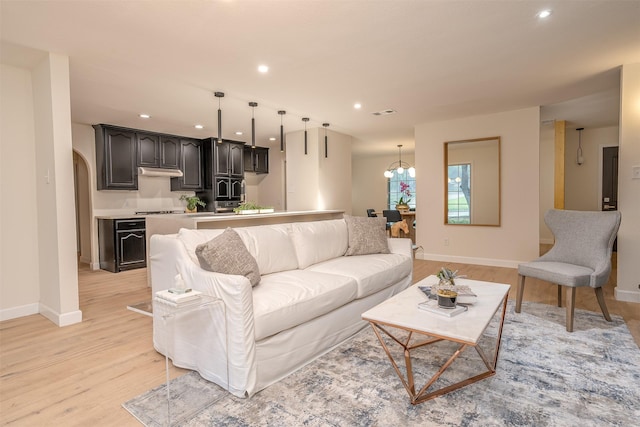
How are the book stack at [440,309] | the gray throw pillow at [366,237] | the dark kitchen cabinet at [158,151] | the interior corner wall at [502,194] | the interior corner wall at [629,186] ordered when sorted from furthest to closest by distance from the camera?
1. the dark kitchen cabinet at [158,151]
2. the interior corner wall at [502,194]
3. the gray throw pillow at [366,237]
4. the interior corner wall at [629,186]
5. the book stack at [440,309]

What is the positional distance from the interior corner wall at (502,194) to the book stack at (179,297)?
488 cm

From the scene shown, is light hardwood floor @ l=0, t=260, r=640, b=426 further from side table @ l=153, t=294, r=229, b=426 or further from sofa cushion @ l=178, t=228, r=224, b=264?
sofa cushion @ l=178, t=228, r=224, b=264

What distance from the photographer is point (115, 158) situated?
5.79 metres

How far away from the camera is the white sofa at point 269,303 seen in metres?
1.90

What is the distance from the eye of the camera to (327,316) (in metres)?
2.43

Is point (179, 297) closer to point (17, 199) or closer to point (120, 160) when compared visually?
point (17, 199)

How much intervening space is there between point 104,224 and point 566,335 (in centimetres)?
642

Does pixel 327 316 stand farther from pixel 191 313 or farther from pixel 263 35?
pixel 263 35

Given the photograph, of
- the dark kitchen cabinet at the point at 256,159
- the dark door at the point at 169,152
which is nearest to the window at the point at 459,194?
the dark kitchen cabinet at the point at 256,159

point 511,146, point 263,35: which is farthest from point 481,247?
point 263,35

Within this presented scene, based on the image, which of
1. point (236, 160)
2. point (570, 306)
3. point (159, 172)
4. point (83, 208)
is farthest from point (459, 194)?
point (83, 208)

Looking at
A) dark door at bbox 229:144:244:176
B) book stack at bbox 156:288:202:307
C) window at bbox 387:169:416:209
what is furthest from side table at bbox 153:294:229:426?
window at bbox 387:169:416:209

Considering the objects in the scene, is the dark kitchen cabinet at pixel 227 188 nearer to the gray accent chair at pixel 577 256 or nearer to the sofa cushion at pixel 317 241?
the sofa cushion at pixel 317 241

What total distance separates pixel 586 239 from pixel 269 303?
3.04 meters
